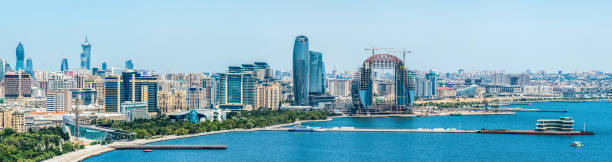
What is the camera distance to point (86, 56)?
12731 centimetres

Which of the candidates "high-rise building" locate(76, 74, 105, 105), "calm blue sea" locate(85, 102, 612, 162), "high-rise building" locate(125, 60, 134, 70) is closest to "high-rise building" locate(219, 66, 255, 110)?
"high-rise building" locate(76, 74, 105, 105)

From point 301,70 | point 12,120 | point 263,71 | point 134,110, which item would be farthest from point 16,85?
point 12,120

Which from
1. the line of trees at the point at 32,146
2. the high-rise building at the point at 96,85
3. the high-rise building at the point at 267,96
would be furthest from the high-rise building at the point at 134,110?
the line of trees at the point at 32,146

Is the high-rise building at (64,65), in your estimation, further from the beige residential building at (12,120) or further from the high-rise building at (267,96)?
the beige residential building at (12,120)

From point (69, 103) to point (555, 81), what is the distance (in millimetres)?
113732

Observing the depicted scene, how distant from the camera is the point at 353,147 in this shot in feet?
132

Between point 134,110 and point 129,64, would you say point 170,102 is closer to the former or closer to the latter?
point 134,110

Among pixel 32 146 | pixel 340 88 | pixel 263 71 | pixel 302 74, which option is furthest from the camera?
pixel 340 88

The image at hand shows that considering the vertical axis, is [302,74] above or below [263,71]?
below

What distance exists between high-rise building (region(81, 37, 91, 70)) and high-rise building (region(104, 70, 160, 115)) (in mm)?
Answer: 62074

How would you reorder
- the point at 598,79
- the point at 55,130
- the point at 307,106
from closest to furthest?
1. the point at 55,130
2. the point at 307,106
3. the point at 598,79

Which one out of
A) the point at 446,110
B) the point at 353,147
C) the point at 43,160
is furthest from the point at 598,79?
the point at 43,160

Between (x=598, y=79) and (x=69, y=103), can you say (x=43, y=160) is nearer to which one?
(x=69, y=103)

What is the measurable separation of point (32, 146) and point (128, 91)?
2854 centimetres
